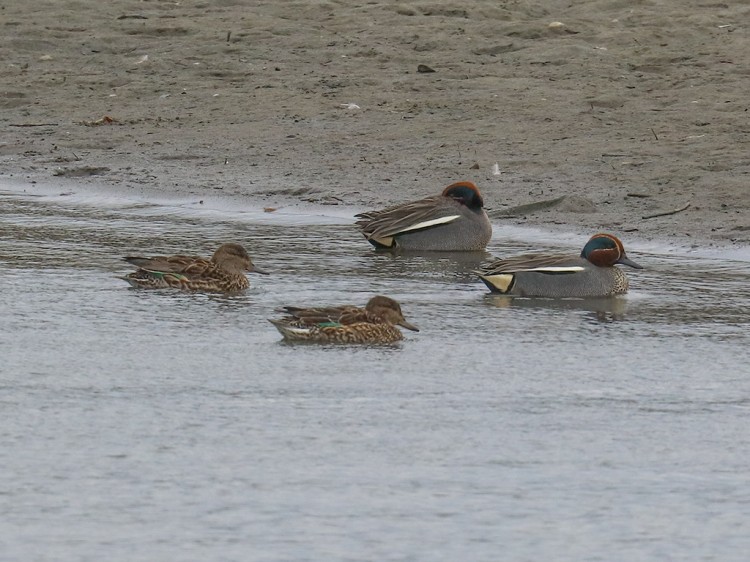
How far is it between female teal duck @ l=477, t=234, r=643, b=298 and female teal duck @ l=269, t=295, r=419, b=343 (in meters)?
1.56

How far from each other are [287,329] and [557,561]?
11.1ft

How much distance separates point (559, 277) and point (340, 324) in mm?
1938

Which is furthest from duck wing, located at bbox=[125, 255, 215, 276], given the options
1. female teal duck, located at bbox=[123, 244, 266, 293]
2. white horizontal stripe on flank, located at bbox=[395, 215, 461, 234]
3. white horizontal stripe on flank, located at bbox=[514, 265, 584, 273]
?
white horizontal stripe on flank, located at bbox=[395, 215, 461, 234]

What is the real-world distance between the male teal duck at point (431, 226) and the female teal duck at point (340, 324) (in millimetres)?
3167

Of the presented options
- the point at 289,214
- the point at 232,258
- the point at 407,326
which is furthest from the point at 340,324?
the point at 289,214

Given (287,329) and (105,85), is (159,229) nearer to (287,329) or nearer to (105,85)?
(287,329)

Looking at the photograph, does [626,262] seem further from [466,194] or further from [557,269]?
[466,194]

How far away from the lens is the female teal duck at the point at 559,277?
10.5 m

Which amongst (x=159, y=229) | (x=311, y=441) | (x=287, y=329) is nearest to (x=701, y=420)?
(x=311, y=441)

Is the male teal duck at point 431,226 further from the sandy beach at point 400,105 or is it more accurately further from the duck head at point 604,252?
the duck head at point 604,252

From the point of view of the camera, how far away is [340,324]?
359 inches

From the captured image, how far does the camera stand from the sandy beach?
1443 cm

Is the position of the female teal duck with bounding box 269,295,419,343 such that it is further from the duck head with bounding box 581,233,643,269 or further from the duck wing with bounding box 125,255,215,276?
the duck head with bounding box 581,233,643,269

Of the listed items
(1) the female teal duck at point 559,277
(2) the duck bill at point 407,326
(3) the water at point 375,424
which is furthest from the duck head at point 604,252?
(2) the duck bill at point 407,326
